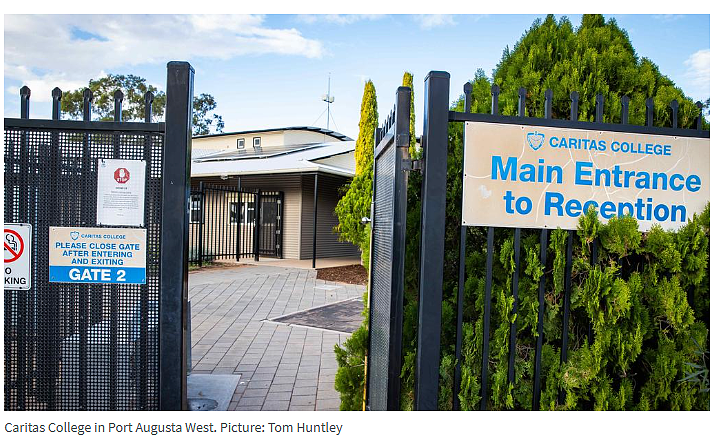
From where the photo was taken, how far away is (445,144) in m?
2.66

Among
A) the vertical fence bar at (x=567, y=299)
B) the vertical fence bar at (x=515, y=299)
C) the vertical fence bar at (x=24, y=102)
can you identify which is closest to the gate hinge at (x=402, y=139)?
the vertical fence bar at (x=515, y=299)

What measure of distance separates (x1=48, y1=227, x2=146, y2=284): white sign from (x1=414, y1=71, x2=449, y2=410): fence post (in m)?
1.57

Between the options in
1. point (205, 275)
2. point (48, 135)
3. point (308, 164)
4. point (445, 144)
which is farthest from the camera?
point (308, 164)

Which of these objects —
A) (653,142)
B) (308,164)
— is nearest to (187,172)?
(653,142)

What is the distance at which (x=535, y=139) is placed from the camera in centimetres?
271

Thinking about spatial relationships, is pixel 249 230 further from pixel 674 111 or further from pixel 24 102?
pixel 674 111

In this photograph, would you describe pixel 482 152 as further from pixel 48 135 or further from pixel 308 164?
pixel 308 164

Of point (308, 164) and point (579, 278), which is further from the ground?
point (308, 164)

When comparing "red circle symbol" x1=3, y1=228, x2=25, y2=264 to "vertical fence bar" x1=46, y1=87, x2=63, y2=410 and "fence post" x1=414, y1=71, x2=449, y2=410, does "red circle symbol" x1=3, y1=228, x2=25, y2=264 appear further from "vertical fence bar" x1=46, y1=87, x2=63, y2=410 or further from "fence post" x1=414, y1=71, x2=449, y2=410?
"fence post" x1=414, y1=71, x2=449, y2=410

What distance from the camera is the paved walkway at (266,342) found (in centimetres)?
458

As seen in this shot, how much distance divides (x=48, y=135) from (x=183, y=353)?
1445 millimetres

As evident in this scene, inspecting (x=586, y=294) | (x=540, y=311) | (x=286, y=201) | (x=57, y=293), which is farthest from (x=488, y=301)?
(x=286, y=201)

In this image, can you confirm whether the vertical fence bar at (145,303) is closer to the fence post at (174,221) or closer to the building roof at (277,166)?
the fence post at (174,221)

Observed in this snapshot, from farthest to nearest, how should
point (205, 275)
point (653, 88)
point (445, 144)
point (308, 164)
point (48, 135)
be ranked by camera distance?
point (308, 164), point (205, 275), point (653, 88), point (48, 135), point (445, 144)
